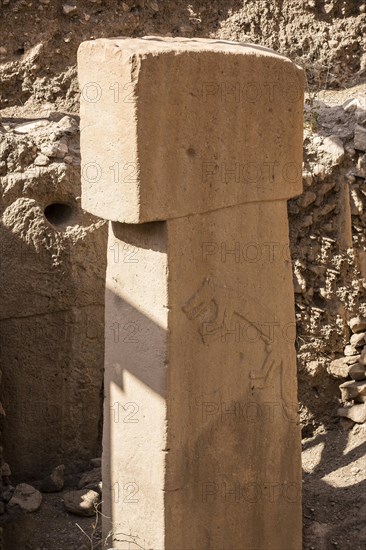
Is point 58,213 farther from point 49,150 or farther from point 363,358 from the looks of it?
point 363,358

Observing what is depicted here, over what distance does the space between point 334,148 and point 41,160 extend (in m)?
2.03

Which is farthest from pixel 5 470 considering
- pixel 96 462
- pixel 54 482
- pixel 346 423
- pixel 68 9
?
pixel 68 9

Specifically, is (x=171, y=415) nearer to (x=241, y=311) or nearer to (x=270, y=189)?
(x=241, y=311)

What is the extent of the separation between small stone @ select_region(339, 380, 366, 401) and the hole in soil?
7.21 feet

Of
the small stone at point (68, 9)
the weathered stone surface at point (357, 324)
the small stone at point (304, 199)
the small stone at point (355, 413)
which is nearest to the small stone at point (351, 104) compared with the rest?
the small stone at point (304, 199)

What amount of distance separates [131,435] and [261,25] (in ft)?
15.0

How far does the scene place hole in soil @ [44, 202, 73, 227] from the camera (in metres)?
6.42

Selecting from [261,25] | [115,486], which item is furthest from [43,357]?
[261,25]

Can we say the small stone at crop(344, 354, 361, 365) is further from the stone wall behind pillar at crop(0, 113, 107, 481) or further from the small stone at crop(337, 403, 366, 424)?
the stone wall behind pillar at crop(0, 113, 107, 481)

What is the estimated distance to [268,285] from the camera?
4.98 metres

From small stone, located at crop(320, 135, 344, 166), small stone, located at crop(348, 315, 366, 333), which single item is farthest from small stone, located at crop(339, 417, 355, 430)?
small stone, located at crop(320, 135, 344, 166)

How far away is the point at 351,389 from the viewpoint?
22.3 ft

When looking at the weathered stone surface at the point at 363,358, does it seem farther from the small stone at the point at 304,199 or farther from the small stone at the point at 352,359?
the small stone at the point at 304,199

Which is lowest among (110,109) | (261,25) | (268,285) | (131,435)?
(131,435)
